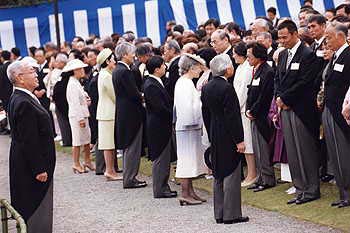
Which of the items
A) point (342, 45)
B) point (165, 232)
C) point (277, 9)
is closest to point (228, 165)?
point (165, 232)

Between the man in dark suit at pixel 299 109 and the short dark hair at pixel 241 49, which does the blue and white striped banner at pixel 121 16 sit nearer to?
the short dark hair at pixel 241 49

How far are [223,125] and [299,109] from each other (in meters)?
1.26

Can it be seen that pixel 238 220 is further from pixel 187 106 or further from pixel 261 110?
pixel 261 110

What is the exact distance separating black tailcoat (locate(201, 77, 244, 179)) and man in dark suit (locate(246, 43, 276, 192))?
1.45 meters

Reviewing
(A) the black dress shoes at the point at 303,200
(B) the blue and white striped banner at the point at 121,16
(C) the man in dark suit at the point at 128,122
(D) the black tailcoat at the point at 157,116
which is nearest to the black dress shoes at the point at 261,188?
(A) the black dress shoes at the point at 303,200

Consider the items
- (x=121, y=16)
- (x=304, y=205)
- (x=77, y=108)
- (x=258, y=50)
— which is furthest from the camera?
(x=121, y=16)

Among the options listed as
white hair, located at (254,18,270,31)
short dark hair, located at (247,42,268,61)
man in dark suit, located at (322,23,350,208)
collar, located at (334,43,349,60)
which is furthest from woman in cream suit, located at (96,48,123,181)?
collar, located at (334,43,349,60)

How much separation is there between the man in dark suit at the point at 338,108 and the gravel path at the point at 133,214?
0.81 metres

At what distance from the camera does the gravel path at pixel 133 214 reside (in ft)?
30.6

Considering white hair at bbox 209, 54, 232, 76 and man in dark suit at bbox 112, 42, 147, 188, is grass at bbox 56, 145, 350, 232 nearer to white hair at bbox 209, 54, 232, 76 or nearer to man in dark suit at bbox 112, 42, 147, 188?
man in dark suit at bbox 112, 42, 147, 188

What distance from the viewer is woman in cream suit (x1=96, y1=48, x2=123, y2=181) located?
41.3ft

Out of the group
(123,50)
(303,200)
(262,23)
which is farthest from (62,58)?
(303,200)

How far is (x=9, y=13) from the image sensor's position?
2145 cm

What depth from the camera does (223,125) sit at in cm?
938
